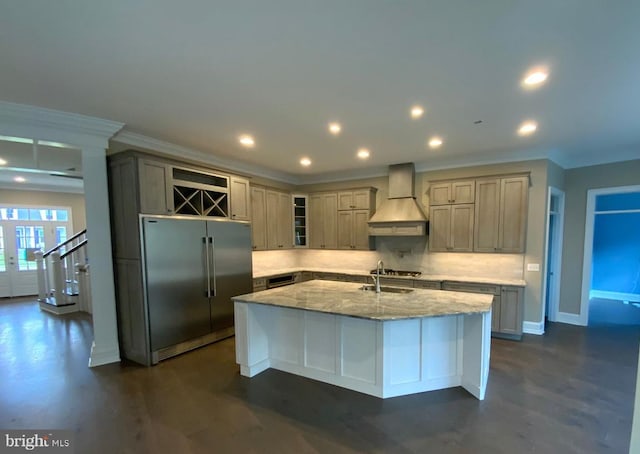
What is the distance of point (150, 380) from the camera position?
317cm

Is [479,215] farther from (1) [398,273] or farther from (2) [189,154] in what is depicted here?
(2) [189,154]

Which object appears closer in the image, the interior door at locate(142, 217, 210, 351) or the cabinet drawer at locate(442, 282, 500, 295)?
the interior door at locate(142, 217, 210, 351)

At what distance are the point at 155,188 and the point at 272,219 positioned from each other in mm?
2450

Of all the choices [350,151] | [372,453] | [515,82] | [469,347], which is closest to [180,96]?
[350,151]

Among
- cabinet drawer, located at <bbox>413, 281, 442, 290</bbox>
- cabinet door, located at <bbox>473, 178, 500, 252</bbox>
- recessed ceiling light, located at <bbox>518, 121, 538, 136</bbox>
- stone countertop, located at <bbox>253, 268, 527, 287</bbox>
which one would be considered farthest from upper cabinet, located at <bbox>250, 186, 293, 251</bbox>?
recessed ceiling light, located at <bbox>518, 121, 538, 136</bbox>

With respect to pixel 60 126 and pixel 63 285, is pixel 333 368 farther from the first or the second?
pixel 63 285

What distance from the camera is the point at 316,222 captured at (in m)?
6.23

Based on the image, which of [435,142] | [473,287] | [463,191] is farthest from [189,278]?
[463,191]

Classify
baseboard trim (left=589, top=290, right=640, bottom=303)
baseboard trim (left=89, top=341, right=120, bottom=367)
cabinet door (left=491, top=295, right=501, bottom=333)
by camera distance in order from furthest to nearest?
baseboard trim (left=589, top=290, right=640, bottom=303) → cabinet door (left=491, top=295, right=501, bottom=333) → baseboard trim (left=89, top=341, right=120, bottom=367)

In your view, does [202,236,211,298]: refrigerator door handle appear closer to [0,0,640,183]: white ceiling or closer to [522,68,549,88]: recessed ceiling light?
[0,0,640,183]: white ceiling

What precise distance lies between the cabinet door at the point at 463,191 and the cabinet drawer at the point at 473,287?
1.37 metres

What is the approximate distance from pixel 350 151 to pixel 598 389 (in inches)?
160

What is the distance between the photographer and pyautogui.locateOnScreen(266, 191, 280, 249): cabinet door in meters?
5.66

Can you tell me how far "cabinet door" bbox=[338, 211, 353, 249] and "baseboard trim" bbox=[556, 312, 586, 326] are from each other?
12.8 ft
